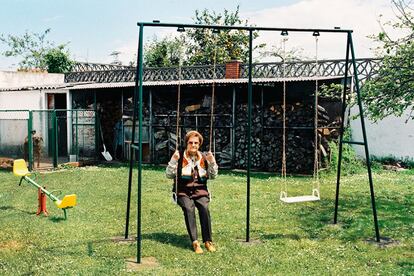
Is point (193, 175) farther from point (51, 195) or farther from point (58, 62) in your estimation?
point (58, 62)

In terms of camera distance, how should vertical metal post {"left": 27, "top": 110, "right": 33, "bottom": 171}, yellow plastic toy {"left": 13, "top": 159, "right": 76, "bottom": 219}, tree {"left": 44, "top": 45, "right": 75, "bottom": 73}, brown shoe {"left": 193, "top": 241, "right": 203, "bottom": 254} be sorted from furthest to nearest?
tree {"left": 44, "top": 45, "right": 75, "bottom": 73} → vertical metal post {"left": 27, "top": 110, "right": 33, "bottom": 171} → yellow plastic toy {"left": 13, "top": 159, "right": 76, "bottom": 219} → brown shoe {"left": 193, "top": 241, "right": 203, "bottom": 254}

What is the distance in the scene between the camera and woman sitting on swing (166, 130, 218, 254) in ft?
22.8

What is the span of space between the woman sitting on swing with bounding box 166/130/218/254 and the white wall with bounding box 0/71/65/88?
16995mm

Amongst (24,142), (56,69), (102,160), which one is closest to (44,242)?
(24,142)

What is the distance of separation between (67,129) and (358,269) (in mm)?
13995

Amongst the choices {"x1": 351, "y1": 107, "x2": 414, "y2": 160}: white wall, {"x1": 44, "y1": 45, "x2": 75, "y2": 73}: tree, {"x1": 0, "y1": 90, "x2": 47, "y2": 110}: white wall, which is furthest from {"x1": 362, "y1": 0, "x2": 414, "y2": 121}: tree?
{"x1": 44, "y1": 45, "x2": 75, "y2": 73}: tree

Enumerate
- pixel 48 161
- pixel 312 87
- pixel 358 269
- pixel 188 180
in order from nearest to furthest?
pixel 358 269, pixel 188 180, pixel 312 87, pixel 48 161

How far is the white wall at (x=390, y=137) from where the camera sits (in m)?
16.8

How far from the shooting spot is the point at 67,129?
18.1m

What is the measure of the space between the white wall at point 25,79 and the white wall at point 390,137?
1383 centimetres

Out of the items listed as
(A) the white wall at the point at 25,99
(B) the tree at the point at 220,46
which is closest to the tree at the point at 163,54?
(B) the tree at the point at 220,46

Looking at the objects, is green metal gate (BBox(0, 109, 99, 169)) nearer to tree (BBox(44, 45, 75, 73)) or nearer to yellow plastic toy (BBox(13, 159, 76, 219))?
yellow plastic toy (BBox(13, 159, 76, 219))

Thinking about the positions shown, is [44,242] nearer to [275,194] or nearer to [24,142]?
[275,194]

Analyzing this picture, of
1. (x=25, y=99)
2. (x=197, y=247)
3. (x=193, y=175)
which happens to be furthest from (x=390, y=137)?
(x=25, y=99)
